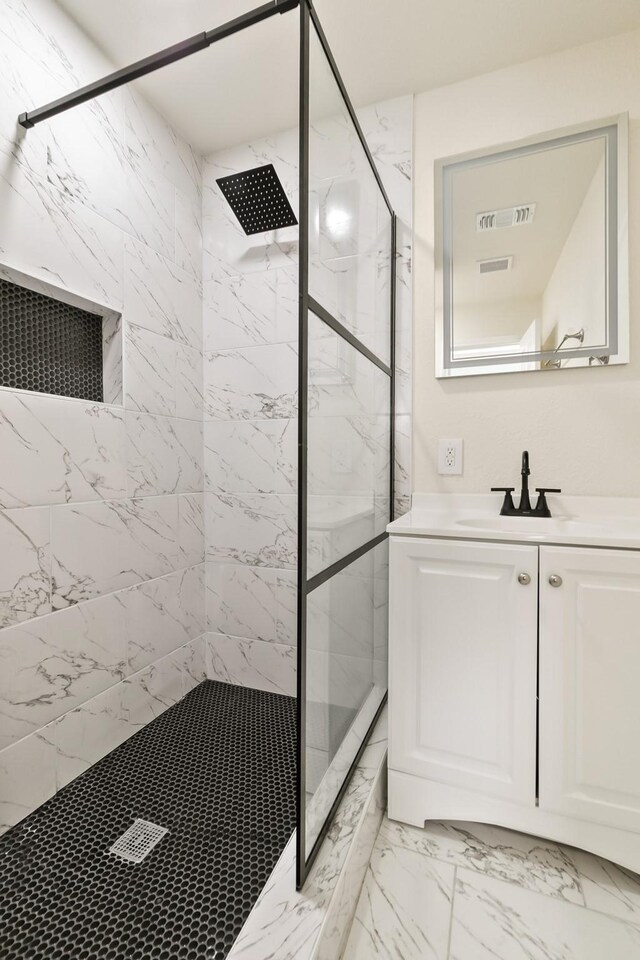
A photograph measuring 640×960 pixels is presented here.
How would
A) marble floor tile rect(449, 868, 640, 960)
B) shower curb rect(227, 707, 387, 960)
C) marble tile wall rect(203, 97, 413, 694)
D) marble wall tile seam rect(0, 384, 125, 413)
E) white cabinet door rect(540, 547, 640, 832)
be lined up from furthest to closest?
marble tile wall rect(203, 97, 413, 694) → marble wall tile seam rect(0, 384, 125, 413) → white cabinet door rect(540, 547, 640, 832) → marble floor tile rect(449, 868, 640, 960) → shower curb rect(227, 707, 387, 960)

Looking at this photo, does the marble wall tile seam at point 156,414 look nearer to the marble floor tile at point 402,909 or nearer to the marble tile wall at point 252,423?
the marble tile wall at point 252,423

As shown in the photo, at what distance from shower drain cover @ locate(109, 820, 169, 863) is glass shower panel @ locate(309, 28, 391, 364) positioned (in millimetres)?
1442

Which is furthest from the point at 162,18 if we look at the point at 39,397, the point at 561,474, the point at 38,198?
the point at 561,474

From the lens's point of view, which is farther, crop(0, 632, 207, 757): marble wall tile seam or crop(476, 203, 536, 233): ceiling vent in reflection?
crop(476, 203, 536, 233): ceiling vent in reflection

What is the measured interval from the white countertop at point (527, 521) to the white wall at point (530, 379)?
1.9 inches

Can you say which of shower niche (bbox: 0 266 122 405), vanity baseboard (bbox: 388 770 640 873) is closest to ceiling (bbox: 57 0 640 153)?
shower niche (bbox: 0 266 122 405)

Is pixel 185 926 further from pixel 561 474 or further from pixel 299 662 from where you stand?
pixel 561 474

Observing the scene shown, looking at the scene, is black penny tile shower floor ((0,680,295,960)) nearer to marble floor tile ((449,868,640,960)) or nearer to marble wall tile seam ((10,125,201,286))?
marble floor tile ((449,868,640,960))

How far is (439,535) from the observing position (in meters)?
1.25

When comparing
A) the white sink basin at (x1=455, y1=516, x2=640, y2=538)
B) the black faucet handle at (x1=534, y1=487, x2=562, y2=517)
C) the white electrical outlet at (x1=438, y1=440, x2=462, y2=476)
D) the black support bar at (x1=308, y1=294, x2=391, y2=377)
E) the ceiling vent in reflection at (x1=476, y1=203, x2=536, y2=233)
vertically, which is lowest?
the white sink basin at (x1=455, y1=516, x2=640, y2=538)

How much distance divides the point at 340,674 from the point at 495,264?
1.52m

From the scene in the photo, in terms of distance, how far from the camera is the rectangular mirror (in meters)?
1.51

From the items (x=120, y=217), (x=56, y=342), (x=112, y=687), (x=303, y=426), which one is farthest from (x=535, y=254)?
(x=112, y=687)

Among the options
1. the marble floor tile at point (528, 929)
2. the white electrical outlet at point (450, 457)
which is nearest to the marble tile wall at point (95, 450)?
the white electrical outlet at point (450, 457)
